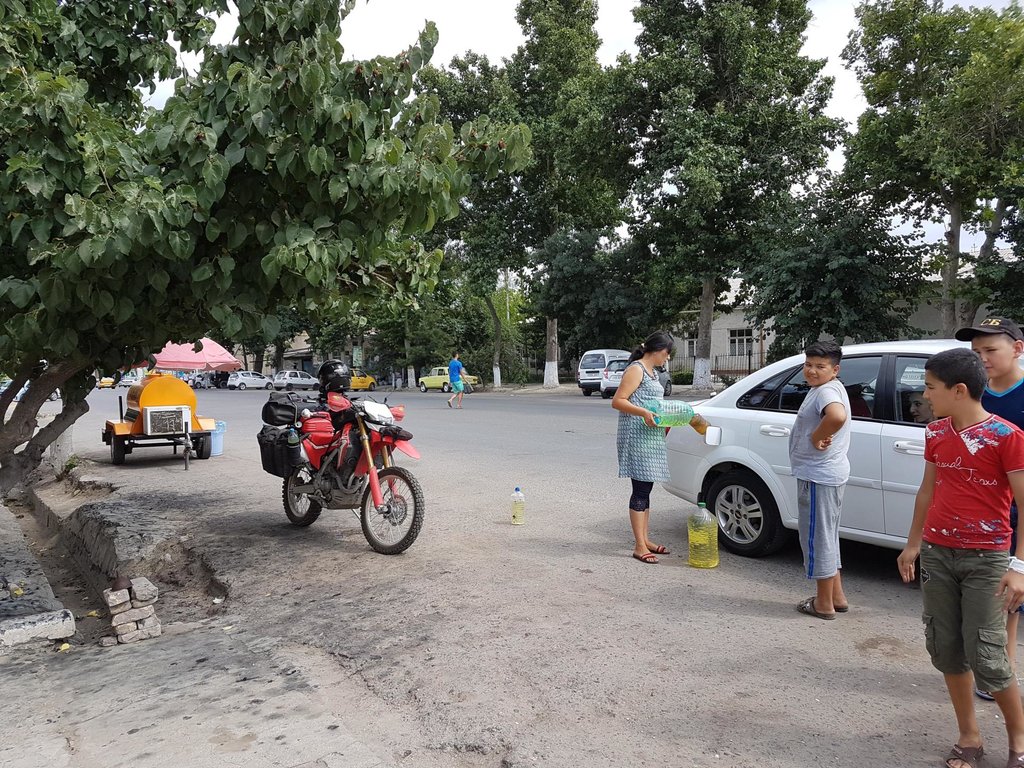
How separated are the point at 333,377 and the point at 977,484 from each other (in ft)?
16.6

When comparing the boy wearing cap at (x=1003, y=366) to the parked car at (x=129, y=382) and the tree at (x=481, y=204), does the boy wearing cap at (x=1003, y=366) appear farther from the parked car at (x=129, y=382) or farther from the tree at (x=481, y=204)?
the tree at (x=481, y=204)

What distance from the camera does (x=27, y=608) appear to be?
5117 mm

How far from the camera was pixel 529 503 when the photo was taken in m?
8.08

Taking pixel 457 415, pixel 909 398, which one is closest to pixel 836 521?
pixel 909 398

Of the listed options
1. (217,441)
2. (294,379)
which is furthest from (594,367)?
(294,379)

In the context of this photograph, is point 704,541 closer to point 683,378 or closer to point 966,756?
point 966,756

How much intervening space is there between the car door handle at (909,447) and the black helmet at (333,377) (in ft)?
14.3

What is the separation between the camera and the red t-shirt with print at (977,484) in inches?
111

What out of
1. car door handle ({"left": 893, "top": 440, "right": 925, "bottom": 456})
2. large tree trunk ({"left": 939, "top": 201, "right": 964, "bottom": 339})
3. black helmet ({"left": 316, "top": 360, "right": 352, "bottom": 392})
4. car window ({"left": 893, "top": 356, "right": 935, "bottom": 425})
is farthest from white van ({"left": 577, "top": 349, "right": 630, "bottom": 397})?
car door handle ({"left": 893, "top": 440, "right": 925, "bottom": 456})

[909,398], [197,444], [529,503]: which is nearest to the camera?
[909,398]

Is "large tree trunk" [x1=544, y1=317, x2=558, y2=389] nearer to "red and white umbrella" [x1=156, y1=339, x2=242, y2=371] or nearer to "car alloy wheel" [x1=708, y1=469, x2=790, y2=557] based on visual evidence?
"red and white umbrella" [x1=156, y1=339, x2=242, y2=371]

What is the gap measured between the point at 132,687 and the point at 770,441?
14.2 ft

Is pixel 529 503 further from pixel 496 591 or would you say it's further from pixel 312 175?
pixel 312 175

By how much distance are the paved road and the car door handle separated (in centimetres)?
93
